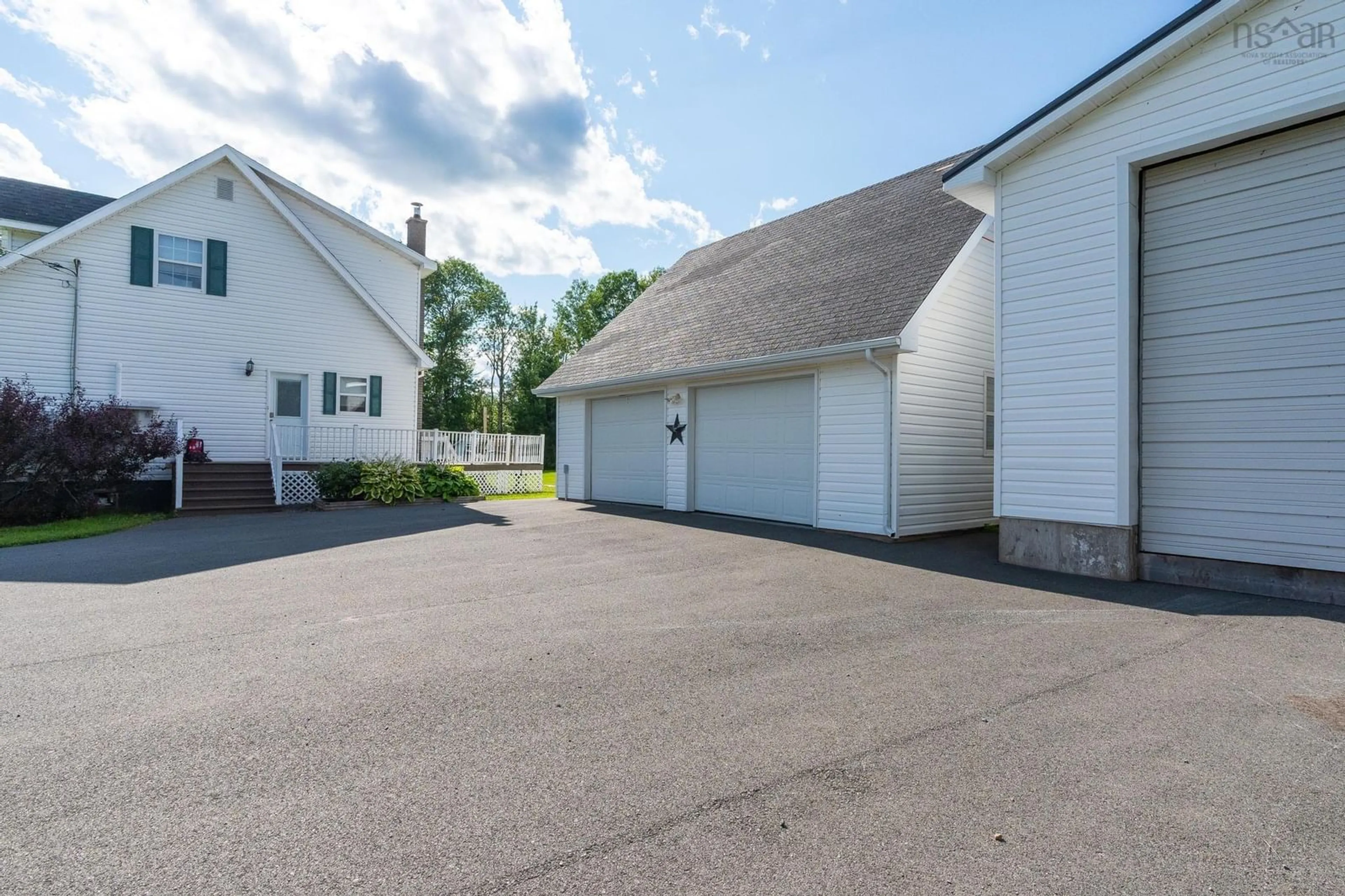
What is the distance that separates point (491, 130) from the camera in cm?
1517

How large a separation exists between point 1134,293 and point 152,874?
9041 mm

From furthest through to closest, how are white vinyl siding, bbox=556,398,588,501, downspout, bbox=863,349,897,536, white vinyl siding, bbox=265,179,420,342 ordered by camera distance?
white vinyl siding, bbox=265,179,420,342 < white vinyl siding, bbox=556,398,588,501 < downspout, bbox=863,349,897,536

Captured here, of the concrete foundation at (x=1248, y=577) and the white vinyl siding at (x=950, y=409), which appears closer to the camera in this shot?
the concrete foundation at (x=1248, y=577)

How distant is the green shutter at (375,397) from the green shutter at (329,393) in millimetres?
838

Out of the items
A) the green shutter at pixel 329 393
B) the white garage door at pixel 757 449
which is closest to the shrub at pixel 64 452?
the green shutter at pixel 329 393

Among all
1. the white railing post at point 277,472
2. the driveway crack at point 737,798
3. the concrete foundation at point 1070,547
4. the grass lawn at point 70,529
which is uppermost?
the white railing post at point 277,472

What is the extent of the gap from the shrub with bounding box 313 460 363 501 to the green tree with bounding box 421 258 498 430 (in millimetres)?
31668

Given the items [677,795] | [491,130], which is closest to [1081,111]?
[677,795]

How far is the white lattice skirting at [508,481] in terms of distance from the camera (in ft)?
63.4

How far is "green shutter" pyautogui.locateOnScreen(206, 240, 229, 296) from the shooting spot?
15.2 metres

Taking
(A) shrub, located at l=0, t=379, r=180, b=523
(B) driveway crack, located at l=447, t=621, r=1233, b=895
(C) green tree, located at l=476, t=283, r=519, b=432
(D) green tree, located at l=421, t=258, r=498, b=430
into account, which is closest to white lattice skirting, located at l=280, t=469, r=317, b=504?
(A) shrub, located at l=0, t=379, r=180, b=523

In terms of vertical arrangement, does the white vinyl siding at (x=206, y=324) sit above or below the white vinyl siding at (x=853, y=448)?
above

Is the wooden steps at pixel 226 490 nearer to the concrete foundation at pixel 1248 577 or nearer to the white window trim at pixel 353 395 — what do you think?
the white window trim at pixel 353 395

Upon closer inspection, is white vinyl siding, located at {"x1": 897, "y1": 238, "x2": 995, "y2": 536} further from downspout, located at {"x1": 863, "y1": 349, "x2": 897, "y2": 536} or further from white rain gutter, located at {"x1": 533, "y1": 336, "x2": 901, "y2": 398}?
white rain gutter, located at {"x1": 533, "y1": 336, "x2": 901, "y2": 398}
